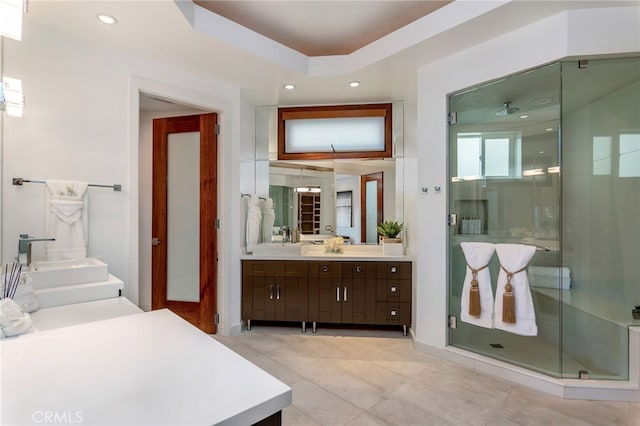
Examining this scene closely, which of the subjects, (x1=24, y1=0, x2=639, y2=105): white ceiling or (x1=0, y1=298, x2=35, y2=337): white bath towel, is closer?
(x1=0, y1=298, x2=35, y2=337): white bath towel

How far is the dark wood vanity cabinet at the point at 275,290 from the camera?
3.29 m

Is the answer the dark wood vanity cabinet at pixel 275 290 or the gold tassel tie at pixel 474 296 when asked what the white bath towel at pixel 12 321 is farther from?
the gold tassel tie at pixel 474 296

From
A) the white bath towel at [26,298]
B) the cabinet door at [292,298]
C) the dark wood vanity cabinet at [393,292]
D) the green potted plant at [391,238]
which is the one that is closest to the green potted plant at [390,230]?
the green potted plant at [391,238]

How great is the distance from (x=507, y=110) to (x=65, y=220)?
11.4 ft

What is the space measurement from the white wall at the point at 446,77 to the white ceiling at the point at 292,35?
0.30ft

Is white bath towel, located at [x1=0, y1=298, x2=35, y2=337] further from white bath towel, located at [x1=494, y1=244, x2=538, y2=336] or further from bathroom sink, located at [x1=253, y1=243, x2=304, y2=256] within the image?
white bath towel, located at [x1=494, y1=244, x2=538, y2=336]

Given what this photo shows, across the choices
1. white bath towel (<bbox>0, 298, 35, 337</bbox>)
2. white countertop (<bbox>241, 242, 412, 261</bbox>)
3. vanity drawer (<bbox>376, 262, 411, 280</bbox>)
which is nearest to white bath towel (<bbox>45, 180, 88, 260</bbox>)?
white bath towel (<bbox>0, 298, 35, 337</bbox>)

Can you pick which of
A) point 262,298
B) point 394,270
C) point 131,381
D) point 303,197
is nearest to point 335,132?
point 303,197

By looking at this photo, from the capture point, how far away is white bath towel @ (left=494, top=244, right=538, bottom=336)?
2.28 meters

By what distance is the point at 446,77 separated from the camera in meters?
2.71

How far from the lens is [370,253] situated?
3635 millimetres

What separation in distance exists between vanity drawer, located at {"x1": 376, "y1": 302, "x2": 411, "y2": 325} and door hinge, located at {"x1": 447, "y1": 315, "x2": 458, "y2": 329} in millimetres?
487

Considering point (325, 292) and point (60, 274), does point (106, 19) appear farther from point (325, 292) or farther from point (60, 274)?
point (325, 292)

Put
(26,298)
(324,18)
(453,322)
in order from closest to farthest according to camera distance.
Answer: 1. (26,298)
2. (324,18)
3. (453,322)
